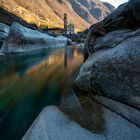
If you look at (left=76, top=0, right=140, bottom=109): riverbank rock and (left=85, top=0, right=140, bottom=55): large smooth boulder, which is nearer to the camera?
(left=76, top=0, right=140, bottom=109): riverbank rock

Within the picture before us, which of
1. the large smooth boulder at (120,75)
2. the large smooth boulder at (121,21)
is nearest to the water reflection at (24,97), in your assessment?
the large smooth boulder at (120,75)

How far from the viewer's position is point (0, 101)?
9.87 m

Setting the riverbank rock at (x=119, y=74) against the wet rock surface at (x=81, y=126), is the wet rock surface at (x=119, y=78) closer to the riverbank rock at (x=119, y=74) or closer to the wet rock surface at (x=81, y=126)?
the riverbank rock at (x=119, y=74)

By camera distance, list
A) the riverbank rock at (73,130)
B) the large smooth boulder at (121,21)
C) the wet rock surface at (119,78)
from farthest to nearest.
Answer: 1. the large smooth boulder at (121,21)
2. the wet rock surface at (119,78)
3. the riverbank rock at (73,130)

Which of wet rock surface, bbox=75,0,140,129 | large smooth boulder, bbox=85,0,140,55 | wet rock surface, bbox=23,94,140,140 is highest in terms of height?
large smooth boulder, bbox=85,0,140,55

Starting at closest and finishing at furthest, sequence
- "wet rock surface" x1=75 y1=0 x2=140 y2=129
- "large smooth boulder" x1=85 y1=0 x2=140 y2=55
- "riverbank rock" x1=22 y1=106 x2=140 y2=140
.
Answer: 1. "riverbank rock" x1=22 y1=106 x2=140 y2=140
2. "wet rock surface" x1=75 y1=0 x2=140 y2=129
3. "large smooth boulder" x1=85 y1=0 x2=140 y2=55

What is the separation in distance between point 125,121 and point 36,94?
5.44 meters

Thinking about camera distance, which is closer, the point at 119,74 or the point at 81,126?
the point at 81,126

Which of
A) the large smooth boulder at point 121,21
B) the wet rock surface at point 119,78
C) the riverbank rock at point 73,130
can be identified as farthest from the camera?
the large smooth boulder at point 121,21

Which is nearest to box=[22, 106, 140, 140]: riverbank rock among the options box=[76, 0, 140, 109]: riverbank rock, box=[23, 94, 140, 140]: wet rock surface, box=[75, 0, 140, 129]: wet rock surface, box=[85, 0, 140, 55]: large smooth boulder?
box=[23, 94, 140, 140]: wet rock surface

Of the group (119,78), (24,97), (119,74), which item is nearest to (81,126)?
(119,78)

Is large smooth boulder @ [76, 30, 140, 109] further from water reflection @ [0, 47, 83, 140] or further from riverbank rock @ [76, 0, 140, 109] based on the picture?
water reflection @ [0, 47, 83, 140]

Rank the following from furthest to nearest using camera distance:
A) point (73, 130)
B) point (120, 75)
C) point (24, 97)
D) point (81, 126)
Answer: point (24, 97)
point (120, 75)
point (81, 126)
point (73, 130)

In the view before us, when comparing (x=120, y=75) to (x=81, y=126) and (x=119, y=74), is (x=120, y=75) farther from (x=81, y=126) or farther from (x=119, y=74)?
(x=81, y=126)
